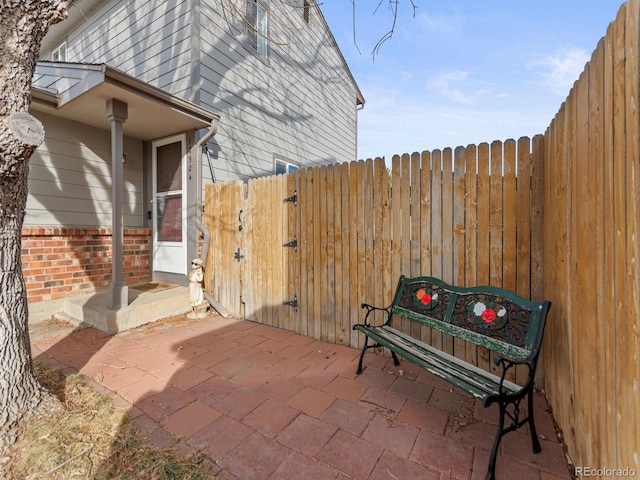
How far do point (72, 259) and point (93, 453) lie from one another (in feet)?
11.6

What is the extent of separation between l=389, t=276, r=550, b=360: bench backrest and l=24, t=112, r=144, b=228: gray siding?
4.61 metres

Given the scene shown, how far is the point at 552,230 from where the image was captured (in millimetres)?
2029

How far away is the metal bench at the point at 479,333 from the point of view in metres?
1.65

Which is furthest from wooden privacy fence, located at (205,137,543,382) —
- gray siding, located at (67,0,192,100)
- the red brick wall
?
gray siding, located at (67,0,192,100)

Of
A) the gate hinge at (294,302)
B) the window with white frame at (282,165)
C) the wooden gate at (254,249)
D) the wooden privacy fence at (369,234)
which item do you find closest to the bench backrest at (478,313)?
the wooden privacy fence at (369,234)

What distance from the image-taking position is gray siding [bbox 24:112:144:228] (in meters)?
4.06

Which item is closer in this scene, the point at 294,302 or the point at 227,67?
the point at 294,302

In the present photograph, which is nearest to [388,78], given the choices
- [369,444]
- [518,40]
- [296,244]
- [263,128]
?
[518,40]

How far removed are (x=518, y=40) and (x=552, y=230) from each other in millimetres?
2966

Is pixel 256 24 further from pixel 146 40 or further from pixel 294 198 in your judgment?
pixel 294 198

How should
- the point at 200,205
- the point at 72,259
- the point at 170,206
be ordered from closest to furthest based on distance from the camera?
the point at 72,259
the point at 200,205
the point at 170,206

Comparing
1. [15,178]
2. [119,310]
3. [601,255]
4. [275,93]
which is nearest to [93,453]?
[15,178]

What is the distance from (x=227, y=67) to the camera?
5250 mm
